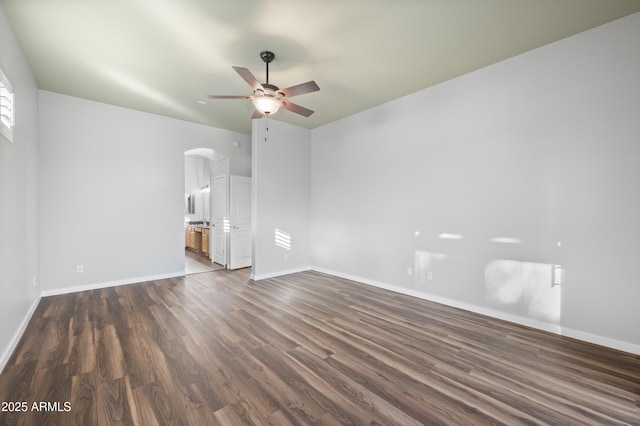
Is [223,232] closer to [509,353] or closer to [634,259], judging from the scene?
[509,353]

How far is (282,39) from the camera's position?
2912mm

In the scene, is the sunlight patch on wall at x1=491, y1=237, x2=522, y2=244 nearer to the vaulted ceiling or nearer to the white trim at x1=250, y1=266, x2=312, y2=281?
the vaulted ceiling

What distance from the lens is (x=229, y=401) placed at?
6.39 feet

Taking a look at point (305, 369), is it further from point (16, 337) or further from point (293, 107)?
point (16, 337)

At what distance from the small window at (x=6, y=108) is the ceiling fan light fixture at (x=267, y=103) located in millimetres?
2251

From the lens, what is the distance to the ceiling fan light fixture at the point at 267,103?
3.07 meters

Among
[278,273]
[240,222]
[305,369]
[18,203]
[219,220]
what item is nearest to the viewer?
[305,369]

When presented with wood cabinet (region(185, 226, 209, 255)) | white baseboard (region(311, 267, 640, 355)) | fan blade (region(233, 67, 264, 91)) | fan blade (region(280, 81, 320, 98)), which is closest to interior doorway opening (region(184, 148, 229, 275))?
wood cabinet (region(185, 226, 209, 255))

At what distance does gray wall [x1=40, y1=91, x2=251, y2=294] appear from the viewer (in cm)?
436

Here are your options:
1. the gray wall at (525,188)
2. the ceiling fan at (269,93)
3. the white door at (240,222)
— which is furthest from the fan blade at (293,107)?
the white door at (240,222)

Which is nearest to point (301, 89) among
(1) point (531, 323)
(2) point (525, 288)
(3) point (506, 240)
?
(3) point (506, 240)

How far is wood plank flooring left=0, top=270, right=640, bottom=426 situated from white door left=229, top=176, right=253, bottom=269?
8.07 ft

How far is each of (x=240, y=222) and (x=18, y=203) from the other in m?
3.68

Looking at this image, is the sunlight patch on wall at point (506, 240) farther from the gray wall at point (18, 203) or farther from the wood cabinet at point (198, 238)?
the wood cabinet at point (198, 238)
